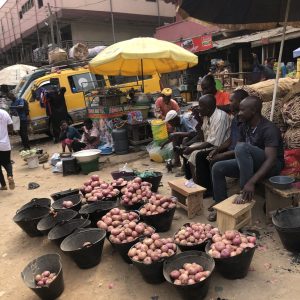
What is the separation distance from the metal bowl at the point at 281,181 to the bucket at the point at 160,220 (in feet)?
3.92


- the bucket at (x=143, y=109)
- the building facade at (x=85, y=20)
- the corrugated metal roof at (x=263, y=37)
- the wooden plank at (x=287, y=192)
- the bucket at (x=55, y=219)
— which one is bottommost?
the bucket at (x=55, y=219)

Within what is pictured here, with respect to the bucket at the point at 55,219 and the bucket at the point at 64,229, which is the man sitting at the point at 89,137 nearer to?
the bucket at the point at 55,219

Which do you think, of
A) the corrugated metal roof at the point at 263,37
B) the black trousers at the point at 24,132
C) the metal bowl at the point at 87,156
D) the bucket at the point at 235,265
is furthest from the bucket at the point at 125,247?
the corrugated metal roof at the point at 263,37

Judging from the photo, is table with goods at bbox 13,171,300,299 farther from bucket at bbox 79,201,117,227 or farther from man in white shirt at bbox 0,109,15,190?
man in white shirt at bbox 0,109,15,190

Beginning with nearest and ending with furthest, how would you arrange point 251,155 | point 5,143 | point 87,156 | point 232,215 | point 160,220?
point 232,215 → point 251,155 → point 160,220 → point 5,143 → point 87,156

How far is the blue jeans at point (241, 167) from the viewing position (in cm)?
367

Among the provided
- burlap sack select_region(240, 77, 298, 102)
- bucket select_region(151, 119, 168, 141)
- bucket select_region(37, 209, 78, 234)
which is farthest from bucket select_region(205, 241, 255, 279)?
bucket select_region(151, 119, 168, 141)

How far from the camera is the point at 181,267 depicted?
3.04 metres

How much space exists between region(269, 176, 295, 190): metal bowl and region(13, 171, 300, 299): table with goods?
286 mm

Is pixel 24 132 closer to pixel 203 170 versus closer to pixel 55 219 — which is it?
pixel 55 219

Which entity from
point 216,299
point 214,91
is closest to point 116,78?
point 214,91

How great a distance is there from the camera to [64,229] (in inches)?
161

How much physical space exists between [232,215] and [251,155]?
27.6 inches

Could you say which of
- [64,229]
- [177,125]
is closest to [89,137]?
[177,125]
